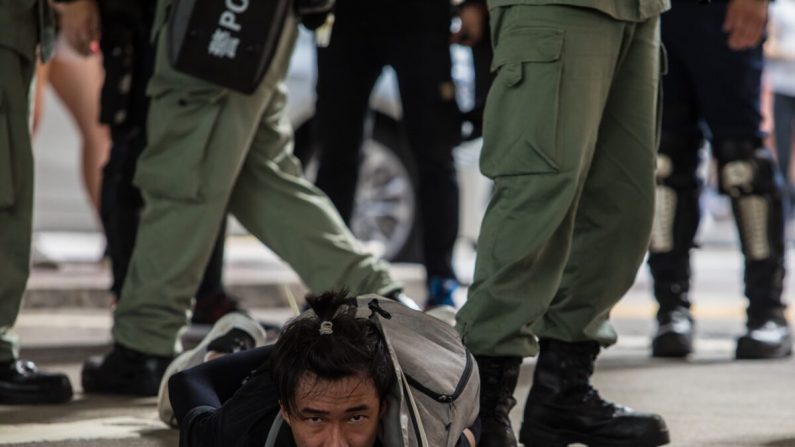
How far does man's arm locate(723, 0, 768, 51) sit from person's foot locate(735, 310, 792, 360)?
1.01 m

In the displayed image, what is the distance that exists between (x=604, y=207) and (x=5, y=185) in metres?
1.55

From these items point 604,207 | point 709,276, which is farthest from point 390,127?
point 604,207

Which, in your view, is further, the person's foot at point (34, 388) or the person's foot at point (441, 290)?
the person's foot at point (441, 290)

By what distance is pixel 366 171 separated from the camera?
28.5 feet

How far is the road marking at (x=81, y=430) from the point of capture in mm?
3545

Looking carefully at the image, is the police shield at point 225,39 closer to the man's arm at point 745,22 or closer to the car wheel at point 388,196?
the man's arm at point 745,22

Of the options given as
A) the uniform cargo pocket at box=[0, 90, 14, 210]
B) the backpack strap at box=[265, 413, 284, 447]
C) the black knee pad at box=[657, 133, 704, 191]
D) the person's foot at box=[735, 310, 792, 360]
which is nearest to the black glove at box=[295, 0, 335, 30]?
the uniform cargo pocket at box=[0, 90, 14, 210]

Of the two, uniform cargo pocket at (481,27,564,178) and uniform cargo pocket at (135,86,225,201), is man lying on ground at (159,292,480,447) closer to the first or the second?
uniform cargo pocket at (481,27,564,178)

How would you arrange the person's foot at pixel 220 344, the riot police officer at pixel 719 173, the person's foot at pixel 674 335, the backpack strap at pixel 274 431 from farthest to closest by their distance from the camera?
the person's foot at pixel 674 335, the riot police officer at pixel 719 173, the person's foot at pixel 220 344, the backpack strap at pixel 274 431

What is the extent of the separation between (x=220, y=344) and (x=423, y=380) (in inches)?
36.6

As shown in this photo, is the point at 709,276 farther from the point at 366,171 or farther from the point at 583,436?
the point at 583,436

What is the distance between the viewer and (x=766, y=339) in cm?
545

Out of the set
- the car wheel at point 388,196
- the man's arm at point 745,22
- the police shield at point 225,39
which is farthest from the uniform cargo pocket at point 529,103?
the car wheel at point 388,196

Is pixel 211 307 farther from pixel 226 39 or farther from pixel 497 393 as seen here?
pixel 497 393
